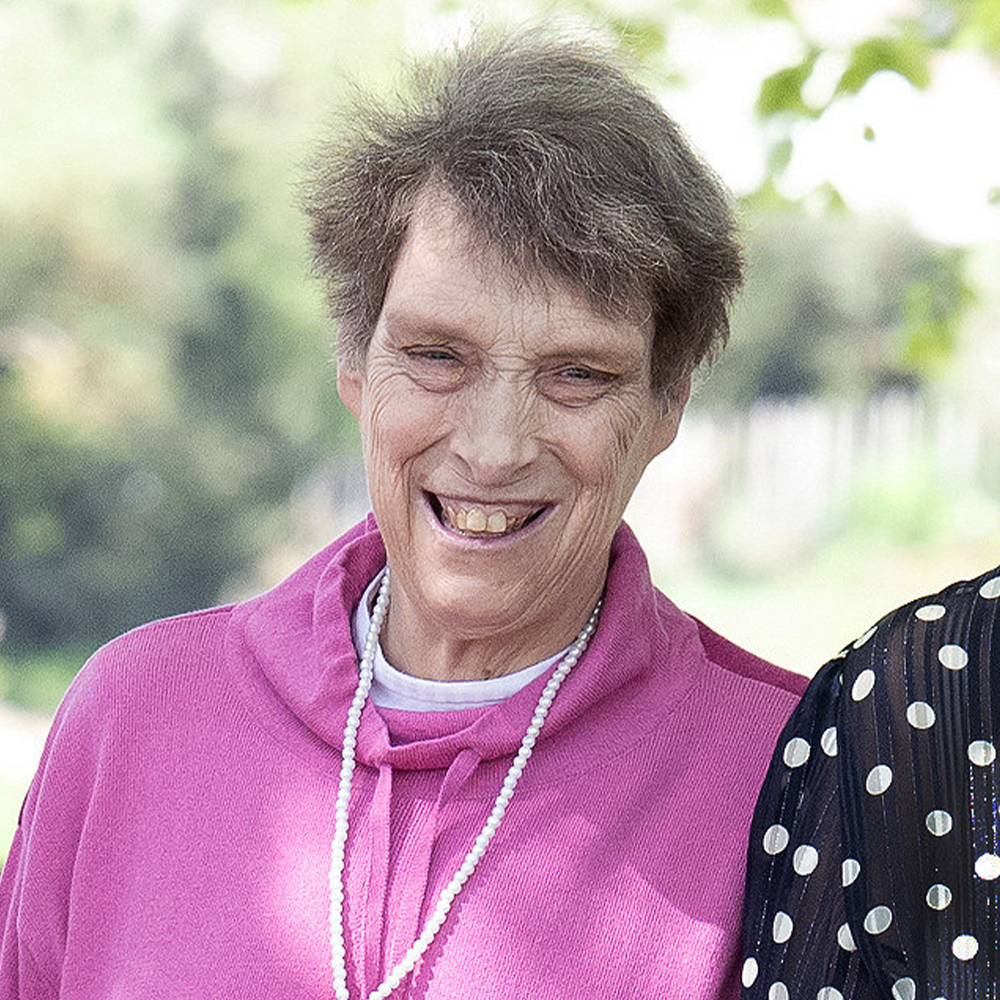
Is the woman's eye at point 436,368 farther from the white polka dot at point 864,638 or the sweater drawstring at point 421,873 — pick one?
the white polka dot at point 864,638

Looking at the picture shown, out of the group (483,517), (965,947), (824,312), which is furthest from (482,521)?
(824,312)

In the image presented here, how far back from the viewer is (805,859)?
1575mm

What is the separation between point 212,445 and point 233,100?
3.40 meters

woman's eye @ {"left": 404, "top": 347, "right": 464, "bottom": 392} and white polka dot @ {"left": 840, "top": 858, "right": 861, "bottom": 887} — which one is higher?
woman's eye @ {"left": 404, "top": 347, "right": 464, "bottom": 392}

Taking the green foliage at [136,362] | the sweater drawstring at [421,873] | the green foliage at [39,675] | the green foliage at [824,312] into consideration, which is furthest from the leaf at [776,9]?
the green foliage at [824,312]

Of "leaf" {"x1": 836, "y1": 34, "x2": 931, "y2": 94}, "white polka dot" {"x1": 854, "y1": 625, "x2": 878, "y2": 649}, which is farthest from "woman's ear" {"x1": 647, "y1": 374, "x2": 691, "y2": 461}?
"leaf" {"x1": 836, "y1": 34, "x2": 931, "y2": 94}

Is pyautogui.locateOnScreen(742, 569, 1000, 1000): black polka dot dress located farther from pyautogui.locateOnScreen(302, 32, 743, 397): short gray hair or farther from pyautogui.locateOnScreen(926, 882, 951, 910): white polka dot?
pyautogui.locateOnScreen(302, 32, 743, 397): short gray hair

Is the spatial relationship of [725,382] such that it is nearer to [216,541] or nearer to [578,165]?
[216,541]

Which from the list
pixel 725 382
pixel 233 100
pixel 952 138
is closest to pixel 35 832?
pixel 952 138

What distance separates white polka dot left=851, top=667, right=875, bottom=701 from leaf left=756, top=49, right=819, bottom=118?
2.33 m

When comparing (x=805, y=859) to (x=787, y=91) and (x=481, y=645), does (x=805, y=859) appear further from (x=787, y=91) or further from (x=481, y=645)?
(x=787, y=91)

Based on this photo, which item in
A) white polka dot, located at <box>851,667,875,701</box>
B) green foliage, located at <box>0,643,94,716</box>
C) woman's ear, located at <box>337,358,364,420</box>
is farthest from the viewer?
green foliage, located at <box>0,643,94,716</box>

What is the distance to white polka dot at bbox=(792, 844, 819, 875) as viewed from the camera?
5.14 feet

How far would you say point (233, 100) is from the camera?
14.3 m
